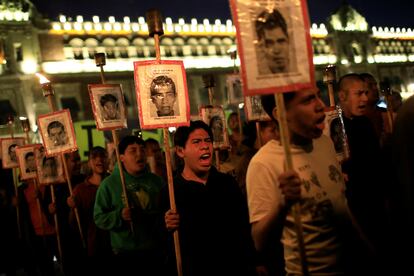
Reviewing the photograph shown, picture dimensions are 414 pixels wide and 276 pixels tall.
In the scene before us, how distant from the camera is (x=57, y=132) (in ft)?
21.8

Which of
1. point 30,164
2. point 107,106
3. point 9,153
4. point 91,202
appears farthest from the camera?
point 9,153

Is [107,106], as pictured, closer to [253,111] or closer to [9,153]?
[253,111]

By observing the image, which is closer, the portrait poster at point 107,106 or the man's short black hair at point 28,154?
the portrait poster at point 107,106

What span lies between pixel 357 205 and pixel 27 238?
7479 millimetres

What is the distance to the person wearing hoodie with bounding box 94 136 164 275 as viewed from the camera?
4812 mm

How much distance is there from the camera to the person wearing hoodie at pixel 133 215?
4.81 metres

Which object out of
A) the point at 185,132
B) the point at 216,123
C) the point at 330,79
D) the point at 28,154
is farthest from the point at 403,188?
the point at 28,154

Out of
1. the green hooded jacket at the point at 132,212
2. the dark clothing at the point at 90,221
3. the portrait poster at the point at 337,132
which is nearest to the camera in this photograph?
the portrait poster at the point at 337,132

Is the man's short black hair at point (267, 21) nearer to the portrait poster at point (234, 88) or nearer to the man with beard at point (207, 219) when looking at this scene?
the man with beard at point (207, 219)

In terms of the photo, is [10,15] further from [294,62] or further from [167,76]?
[294,62]

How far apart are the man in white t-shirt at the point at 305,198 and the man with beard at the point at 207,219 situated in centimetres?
104

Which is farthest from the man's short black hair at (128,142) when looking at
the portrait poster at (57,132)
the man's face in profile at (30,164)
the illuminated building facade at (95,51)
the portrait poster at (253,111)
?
the illuminated building facade at (95,51)

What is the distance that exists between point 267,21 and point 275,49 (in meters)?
0.16

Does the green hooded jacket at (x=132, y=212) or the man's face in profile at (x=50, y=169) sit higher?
the man's face in profile at (x=50, y=169)
